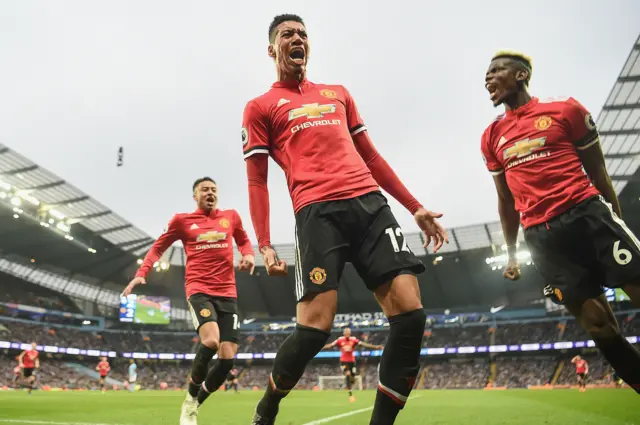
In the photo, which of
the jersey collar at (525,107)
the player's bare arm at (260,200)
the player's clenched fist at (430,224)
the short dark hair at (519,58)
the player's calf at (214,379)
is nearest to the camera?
the player's clenched fist at (430,224)

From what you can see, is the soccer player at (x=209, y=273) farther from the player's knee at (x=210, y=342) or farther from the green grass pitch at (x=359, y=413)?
the green grass pitch at (x=359, y=413)

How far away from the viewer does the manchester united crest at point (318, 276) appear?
293 centimetres

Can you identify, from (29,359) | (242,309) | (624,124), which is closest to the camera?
(29,359)

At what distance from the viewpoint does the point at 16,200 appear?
3562 cm

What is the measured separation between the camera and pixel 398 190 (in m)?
3.38

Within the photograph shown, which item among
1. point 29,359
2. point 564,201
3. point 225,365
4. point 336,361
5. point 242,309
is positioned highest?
point 564,201

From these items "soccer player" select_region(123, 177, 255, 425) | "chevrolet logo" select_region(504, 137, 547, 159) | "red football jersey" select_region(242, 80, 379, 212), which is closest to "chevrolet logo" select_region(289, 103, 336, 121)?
"red football jersey" select_region(242, 80, 379, 212)

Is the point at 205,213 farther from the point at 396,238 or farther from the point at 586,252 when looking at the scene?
the point at 586,252

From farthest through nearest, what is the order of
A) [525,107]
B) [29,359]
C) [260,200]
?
[29,359]
[525,107]
[260,200]

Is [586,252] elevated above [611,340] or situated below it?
above

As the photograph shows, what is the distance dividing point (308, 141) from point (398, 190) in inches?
26.7

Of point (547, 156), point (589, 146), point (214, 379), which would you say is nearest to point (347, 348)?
point (214, 379)

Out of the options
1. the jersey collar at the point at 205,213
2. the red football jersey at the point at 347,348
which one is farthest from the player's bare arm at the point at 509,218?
the red football jersey at the point at 347,348

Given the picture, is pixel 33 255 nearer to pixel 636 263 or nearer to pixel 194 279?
pixel 194 279
